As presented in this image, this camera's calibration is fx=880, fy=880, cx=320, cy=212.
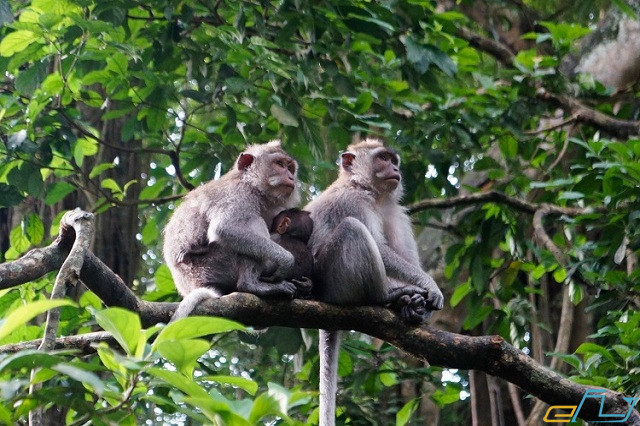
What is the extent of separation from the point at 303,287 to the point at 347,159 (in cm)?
153

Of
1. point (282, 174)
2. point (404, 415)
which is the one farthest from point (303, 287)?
point (404, 415)

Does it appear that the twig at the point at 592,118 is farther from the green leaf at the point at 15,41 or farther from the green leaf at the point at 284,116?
the green leaf at the point at 15,41

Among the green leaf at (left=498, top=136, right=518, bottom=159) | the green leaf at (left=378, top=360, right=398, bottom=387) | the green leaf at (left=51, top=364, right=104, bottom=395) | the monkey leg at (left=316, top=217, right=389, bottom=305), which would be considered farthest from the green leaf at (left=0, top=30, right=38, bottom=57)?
the green leaf at (left=51, top=364, right=104, bottom=395)

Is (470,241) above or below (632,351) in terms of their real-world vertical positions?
above

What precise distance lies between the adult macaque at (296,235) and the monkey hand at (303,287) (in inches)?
4.3

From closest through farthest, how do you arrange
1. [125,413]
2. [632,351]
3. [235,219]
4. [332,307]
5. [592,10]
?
[125,413]
[632,351]
[332,307]
[235,219]
[592,10]

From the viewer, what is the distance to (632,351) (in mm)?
5074

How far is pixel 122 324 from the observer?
186 cm

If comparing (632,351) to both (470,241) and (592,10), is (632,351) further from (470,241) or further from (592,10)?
(592,10)

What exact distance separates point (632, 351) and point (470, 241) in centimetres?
275

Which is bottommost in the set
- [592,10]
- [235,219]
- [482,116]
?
[235,219]

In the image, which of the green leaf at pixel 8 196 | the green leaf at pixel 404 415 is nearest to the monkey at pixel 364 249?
the green leaf at pixel 404 415

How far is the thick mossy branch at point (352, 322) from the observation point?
13.4 ft

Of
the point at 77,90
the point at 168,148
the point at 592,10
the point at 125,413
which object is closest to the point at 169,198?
the point at 168,148
